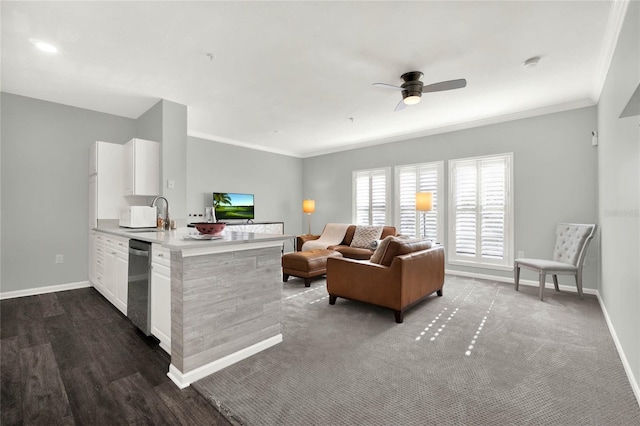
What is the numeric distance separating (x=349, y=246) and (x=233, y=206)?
8.76ft

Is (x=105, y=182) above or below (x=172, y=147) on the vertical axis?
below

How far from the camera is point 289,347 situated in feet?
8.03

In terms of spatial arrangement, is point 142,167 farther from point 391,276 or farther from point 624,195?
point 624,195

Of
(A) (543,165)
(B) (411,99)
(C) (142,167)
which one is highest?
(B) (411,99)

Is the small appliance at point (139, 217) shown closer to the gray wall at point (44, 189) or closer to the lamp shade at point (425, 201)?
the gray wall at point (44, 189)

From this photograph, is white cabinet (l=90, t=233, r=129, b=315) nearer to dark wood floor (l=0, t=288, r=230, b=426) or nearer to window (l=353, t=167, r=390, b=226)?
dark wood floor (l=0, t=288, r=230, b=426)

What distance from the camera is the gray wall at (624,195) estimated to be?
6.22 ft

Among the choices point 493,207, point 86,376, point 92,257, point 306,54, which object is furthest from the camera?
point 493,207

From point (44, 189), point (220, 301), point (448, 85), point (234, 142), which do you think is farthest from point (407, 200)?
point (44, 189)

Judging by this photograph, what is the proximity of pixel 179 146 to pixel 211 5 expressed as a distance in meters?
2.44

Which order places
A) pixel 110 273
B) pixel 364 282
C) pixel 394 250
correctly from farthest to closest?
1. pixel 110 273
2. pixel 364 282
3. pixel 394 250

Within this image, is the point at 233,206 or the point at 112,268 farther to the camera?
the point at 233,206

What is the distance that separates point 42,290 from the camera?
4.03 m

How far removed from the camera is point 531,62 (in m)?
2.99
